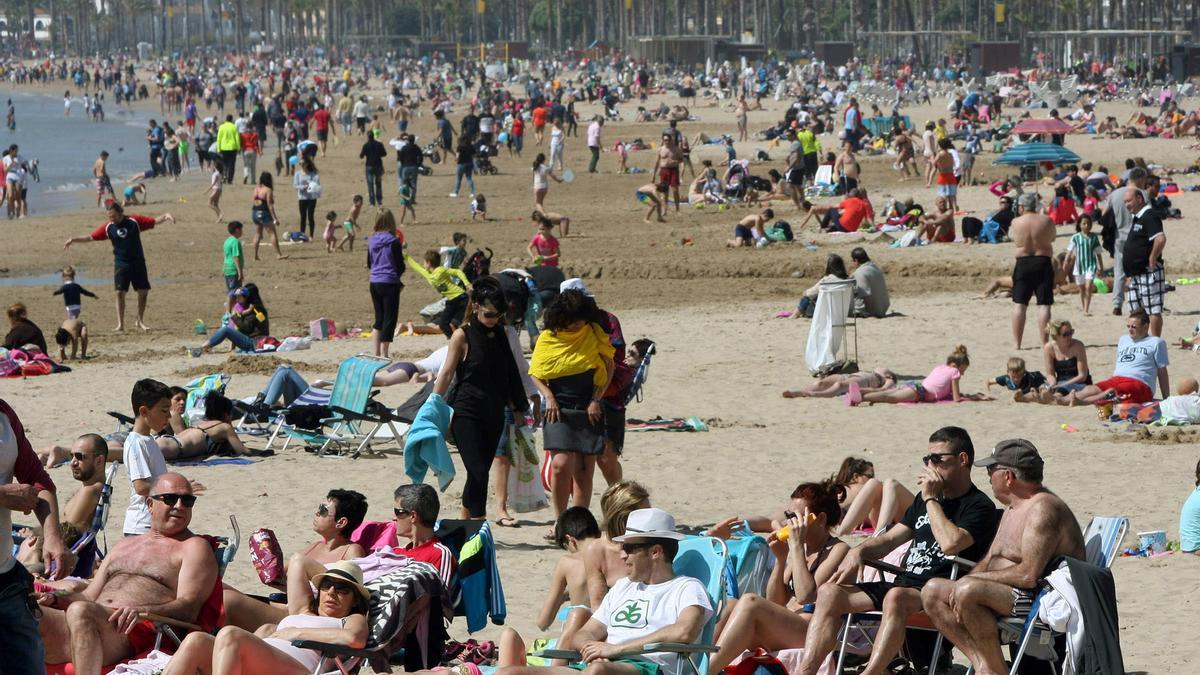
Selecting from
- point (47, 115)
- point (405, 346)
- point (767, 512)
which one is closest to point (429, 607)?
point (767, 512)

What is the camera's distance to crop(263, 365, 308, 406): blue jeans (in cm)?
1252

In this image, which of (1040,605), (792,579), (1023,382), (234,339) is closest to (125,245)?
(234,339)

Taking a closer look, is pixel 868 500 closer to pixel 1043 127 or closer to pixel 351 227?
pixel 351 227

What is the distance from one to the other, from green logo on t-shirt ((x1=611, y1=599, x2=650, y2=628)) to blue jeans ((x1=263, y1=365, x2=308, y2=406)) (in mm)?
6696

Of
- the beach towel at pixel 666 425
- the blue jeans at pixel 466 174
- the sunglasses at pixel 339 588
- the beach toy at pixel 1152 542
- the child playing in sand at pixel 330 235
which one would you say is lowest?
the beach towel at pixel 666 425

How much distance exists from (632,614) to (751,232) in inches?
693

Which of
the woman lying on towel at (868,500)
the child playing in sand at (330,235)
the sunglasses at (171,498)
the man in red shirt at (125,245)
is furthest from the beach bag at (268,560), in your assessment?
the child playing in sand at (330,235)

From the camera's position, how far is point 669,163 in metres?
26.8

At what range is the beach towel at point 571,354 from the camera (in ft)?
29.8

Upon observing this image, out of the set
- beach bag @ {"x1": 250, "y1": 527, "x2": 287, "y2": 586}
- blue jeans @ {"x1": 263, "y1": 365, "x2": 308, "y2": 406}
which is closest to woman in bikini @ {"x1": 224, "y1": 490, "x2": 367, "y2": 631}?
beach bag @ {"x1": 250, "y1": 527, "x2": 287, "y2": 586}

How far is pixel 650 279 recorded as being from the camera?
21.3 metres

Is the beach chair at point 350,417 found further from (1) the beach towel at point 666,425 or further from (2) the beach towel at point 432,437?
(2) the beach towel at point 432,437

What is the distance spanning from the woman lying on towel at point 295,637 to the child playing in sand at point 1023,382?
8.08 meters

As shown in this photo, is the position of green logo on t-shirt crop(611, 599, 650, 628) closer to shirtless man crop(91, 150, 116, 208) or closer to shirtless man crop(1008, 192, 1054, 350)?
shirtless man crop(1008, 192, 1054, 350)
